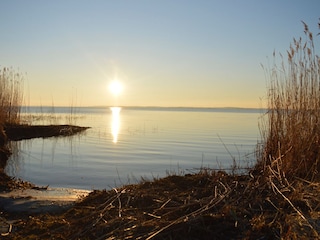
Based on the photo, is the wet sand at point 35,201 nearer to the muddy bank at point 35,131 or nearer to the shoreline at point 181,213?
the shoreline at point 181,213

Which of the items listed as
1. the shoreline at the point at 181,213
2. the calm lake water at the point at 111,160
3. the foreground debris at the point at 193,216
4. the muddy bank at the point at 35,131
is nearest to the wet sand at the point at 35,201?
the shoreline at the point at 181,213

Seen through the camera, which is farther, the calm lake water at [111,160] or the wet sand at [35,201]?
the calm lake water at [111,160]

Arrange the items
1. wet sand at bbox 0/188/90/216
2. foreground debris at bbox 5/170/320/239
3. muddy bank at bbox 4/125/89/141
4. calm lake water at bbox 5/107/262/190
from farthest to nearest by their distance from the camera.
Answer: muddy bank at bbox 4/125/89/141
calm lake water at bbox 5/107/262/190
wet sand at bbox 0/188/90/216
foreground debris at bbox 5/170/320/239

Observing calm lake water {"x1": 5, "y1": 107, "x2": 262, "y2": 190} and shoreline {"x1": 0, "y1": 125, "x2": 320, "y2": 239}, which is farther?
calm lake water {"x1": 5, "y1": 107, "x2": 262, "y2": 190}

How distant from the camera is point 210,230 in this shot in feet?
9.02

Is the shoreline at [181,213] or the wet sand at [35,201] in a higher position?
the shoreline at [181,213]

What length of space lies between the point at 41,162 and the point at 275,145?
19.5ft

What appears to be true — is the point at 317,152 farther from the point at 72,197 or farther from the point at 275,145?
the point at 72,197

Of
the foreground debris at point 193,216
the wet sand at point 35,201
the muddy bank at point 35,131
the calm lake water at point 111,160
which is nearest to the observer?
the foreground debris at point 193,216

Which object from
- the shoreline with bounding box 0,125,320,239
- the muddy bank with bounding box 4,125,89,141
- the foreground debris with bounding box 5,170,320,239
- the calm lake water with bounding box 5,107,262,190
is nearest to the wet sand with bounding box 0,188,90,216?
the shoreline with bounding box 0,125,320,239

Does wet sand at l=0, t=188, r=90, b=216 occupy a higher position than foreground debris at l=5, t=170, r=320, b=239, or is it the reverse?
foreground debris at l=5, t=170, r=320, b=239

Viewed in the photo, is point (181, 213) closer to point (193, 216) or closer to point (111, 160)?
point (193, 216)

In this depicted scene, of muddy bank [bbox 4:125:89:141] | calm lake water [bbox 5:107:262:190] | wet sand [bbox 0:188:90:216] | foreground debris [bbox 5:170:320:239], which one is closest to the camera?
foreground debris [bbox 5:170:320:239]

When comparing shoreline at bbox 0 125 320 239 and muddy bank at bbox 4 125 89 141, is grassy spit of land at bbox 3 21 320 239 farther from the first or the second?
muddy bank at bbox 4 125 89 141
